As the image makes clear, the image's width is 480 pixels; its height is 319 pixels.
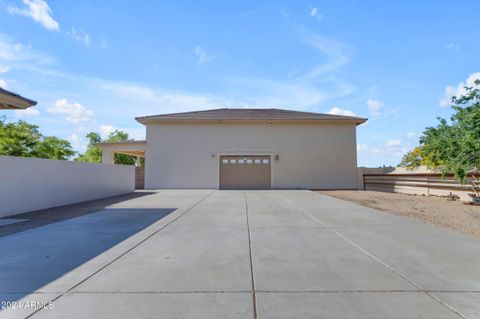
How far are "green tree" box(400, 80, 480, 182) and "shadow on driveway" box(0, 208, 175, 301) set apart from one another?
12.0m

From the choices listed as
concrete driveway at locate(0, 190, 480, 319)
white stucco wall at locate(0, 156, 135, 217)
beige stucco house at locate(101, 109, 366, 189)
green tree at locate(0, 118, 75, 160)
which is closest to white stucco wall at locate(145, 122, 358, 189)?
beige stucco house at locate(101, 109, 366, 189)

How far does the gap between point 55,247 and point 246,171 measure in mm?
17869

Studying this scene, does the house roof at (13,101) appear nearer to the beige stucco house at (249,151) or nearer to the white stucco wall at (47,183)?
the white stucco wall at (47,183)

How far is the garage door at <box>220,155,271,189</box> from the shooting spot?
2270cm

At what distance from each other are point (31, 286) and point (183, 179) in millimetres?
18851

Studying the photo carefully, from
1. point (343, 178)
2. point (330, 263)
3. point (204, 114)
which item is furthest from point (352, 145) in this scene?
point (330, 263)

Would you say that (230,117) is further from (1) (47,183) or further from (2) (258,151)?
(1) (47,183)

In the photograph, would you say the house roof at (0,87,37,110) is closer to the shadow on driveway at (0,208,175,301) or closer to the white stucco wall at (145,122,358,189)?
the shadow on driveway at (0,208,175,301)

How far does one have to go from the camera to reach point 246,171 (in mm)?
22859

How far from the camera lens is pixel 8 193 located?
9.20 m

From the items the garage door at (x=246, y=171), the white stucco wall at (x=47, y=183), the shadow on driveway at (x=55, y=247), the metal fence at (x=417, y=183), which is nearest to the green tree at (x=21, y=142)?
the white stucco wall at (x=47, y=183)

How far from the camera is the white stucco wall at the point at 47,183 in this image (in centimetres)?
924

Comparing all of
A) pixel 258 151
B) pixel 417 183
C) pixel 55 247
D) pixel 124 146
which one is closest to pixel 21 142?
pixel 124 146

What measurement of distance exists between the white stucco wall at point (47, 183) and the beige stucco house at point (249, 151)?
21.1 ft
